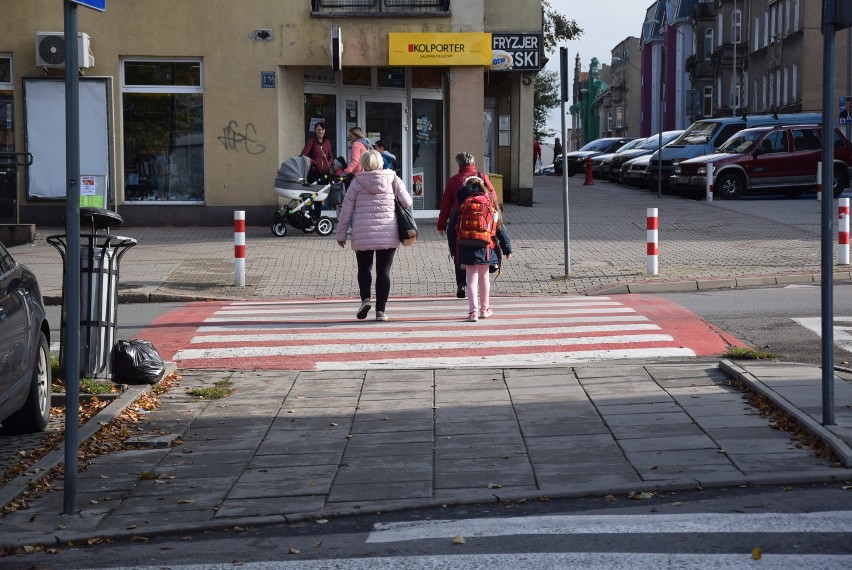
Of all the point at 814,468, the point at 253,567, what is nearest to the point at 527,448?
the point at 814,468

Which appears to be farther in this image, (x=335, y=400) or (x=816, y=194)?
(x=816, y=194)

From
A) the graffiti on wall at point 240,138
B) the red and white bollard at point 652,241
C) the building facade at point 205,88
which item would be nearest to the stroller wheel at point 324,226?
the building facade at point 205,88

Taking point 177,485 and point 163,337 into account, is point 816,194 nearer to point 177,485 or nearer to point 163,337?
point 163,337

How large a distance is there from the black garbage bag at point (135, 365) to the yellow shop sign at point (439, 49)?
15.1 m

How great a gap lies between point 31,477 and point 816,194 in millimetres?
29098

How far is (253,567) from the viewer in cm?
543

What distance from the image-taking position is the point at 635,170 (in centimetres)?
3775

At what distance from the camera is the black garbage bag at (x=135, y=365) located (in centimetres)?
1001

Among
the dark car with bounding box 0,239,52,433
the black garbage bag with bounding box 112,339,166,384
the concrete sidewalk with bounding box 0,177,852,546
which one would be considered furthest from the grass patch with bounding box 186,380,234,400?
the dark car with bounding box 0,239,52,433

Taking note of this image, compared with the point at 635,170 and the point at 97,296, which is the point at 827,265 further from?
the point at 635,170

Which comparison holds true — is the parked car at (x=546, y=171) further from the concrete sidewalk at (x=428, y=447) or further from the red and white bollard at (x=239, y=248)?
the concrete sidewalk at (x=428, y=447)

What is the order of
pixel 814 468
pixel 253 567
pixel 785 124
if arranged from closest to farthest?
pixel 253 567 < pixel 814 468 < pixel 785 124

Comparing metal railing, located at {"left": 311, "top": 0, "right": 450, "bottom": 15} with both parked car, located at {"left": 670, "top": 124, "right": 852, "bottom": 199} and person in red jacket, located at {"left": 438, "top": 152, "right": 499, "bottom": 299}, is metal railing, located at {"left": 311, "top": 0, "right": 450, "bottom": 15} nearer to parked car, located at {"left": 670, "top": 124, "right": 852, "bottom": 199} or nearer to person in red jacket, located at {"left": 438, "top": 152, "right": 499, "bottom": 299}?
parked car, located at {"left": 670, "top": 124, "right": 852, "bottom": 199}

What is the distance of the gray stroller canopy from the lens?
2212 cm
